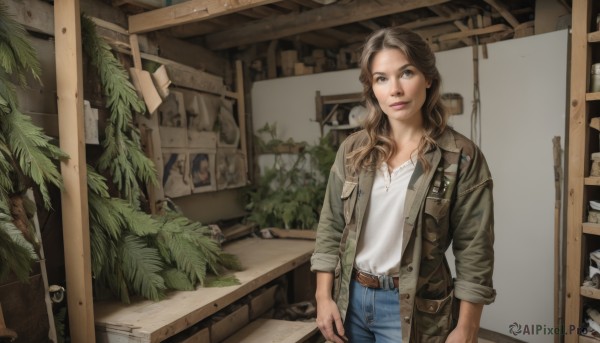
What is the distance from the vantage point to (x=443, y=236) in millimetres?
1393

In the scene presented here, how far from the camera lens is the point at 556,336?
3.10 meters

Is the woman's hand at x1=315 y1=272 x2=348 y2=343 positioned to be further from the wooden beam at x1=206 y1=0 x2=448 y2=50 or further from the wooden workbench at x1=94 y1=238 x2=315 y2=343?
the wooden beam at x1=206 y1=0 x2=448 y2=50

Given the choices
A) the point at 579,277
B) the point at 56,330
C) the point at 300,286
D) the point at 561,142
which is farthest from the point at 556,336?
the point at 56,330

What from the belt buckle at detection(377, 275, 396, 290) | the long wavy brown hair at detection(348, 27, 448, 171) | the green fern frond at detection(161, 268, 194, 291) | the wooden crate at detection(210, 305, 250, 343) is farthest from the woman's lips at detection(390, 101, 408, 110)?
the wooden crate at detection(210, 305, 250, 343)

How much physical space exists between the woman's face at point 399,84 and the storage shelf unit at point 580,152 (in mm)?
1640

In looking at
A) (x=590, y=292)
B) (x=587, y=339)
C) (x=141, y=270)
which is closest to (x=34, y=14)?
(x=141, y=270)

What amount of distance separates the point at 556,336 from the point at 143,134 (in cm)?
340

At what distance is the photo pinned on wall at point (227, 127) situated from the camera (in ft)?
13.6

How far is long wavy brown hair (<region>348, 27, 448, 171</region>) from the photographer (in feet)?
4.47

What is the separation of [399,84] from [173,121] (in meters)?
2.58

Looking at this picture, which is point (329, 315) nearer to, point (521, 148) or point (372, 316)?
point (372, 316)

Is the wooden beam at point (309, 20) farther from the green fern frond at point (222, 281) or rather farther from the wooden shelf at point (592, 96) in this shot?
the green fern frond at point (222, 281)

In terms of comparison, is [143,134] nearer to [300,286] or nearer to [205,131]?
[205,131]

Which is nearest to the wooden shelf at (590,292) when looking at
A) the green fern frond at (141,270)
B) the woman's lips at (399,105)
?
the woman's lips at (399,105)
